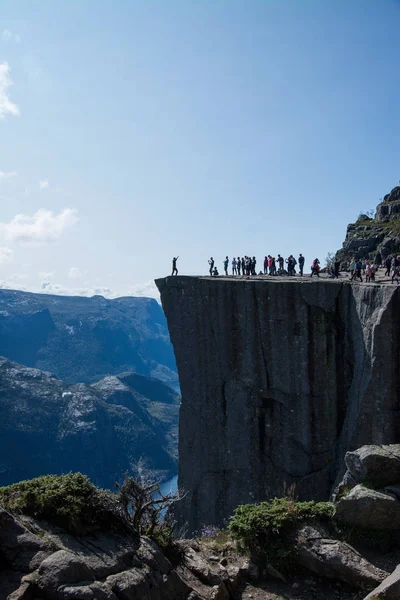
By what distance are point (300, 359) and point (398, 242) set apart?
3037 cm

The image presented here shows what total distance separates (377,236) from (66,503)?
180 ft

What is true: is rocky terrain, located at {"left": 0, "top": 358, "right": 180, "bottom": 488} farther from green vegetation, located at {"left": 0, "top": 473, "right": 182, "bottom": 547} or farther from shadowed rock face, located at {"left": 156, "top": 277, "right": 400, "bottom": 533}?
green vegetation, located at {"left": 0, "top": 473, "right": 182, "bottom": 547}

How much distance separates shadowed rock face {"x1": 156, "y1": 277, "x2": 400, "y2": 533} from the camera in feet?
75.2

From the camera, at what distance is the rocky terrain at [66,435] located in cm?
16650

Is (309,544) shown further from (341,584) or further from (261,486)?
(261,486)

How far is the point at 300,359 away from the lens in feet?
90.3

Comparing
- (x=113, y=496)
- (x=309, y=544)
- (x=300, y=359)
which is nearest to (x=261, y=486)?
(x=300, y=359)

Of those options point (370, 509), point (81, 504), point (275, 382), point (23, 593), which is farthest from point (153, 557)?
point (275, 382)

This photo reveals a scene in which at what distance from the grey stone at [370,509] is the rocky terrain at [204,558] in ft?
0.09

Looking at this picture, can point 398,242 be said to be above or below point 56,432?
above

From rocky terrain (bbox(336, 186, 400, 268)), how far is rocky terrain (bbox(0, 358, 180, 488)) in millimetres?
120892

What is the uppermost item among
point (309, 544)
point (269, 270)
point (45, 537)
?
point (269, 270)

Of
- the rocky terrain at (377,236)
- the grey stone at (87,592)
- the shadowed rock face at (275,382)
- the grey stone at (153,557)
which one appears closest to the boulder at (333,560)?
the grey stone at (153,557)

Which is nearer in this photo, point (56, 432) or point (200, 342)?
point (200, 342)
